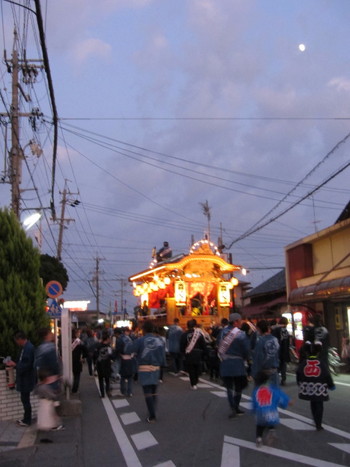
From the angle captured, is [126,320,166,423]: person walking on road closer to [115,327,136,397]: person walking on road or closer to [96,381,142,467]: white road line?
[96,381,142,467]: white road line

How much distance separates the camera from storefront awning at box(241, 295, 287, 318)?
34619mm

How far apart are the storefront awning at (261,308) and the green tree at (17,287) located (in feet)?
78.6

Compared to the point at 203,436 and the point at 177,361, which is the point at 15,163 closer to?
the point at 177,361

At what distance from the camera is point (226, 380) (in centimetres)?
903

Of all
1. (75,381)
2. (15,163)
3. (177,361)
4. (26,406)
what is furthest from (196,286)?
(26,406)

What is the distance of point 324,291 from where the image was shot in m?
17.2

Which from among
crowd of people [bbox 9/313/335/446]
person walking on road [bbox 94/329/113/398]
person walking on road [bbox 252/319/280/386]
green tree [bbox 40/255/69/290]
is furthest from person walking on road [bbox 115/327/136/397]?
green tree [bbox 40/255/69/290]

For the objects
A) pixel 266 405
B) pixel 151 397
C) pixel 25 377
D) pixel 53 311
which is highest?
pixel 53 311

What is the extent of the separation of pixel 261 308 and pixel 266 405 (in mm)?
31016

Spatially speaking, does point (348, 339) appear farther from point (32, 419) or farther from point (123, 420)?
point (32, 419)

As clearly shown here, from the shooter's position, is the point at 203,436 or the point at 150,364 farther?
the point at 150,364

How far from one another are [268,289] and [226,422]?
29901mm

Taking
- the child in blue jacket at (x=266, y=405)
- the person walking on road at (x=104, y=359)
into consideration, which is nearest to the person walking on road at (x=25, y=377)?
the person walking on road at (x=104, y=359)

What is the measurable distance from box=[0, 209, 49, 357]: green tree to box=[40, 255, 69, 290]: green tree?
17.0 metres
